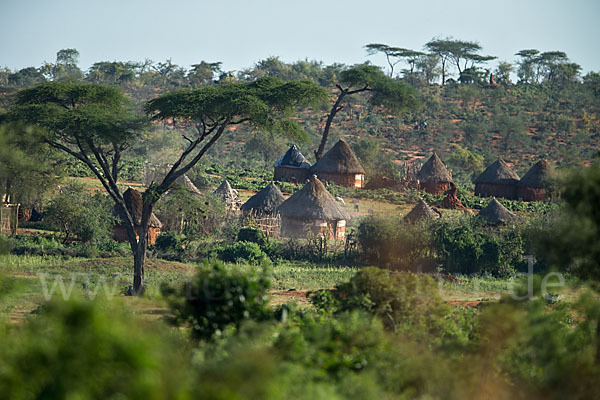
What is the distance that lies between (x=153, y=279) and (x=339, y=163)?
16.9m

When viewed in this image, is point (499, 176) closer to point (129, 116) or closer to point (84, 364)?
point (129, 116)

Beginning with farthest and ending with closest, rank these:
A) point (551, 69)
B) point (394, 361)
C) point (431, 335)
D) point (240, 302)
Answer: point (551, 69)
point (431, 335)
point (240, 302)
point (394, 361)

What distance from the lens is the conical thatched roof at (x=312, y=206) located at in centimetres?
2145

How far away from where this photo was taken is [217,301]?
7.14m

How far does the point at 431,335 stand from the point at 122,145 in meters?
10.1

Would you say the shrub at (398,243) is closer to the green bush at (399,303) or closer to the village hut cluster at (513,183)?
the green bush at (399,303)

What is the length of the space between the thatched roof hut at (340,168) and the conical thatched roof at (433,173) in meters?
2.76

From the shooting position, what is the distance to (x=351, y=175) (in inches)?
1212

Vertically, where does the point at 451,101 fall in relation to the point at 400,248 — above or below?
above

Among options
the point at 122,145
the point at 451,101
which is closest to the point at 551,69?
the point at 451,101

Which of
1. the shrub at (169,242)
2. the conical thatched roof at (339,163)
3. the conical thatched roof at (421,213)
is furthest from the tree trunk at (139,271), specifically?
the conical thatched roof at (339,163)

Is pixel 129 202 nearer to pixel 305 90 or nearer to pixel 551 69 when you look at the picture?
pixel 305 90

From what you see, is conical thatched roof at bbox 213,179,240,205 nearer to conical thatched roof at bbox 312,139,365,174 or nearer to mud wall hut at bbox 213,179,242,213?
mud wall hut at bbox 213,179,242,213

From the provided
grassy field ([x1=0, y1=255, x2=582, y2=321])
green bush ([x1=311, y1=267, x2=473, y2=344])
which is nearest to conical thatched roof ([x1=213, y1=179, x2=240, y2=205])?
grassy field ([x1=0, y1=255, x2=582, y2=321])
